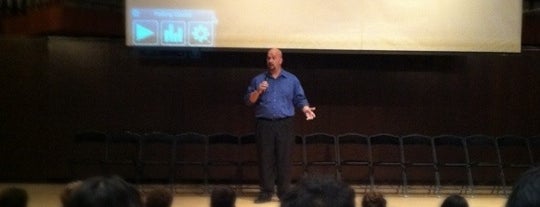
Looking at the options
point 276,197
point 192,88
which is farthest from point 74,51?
point 276,197

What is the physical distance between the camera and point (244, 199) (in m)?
7.81

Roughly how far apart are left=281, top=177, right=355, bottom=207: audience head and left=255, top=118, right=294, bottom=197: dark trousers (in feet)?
17.7

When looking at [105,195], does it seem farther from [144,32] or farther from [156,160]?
[156,160]

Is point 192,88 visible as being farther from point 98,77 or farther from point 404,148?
point 404,148

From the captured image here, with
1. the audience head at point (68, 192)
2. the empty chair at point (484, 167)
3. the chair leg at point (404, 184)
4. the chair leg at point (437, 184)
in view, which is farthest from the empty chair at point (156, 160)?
the audience head at point (68, 192)

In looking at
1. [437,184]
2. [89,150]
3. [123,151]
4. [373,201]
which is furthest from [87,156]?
[373,201]

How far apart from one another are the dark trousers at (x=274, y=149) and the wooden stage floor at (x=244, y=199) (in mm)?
237

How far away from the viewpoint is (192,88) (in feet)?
28.7

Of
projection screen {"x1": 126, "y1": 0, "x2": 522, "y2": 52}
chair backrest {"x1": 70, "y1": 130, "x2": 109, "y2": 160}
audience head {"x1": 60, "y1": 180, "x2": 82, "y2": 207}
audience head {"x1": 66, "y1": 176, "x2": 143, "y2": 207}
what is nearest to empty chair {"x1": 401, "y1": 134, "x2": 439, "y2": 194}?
projection screen {"x1": 126, "y1": 0, "x2": 522, "y2": 52}

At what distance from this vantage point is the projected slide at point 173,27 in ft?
26.5

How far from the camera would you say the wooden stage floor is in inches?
294

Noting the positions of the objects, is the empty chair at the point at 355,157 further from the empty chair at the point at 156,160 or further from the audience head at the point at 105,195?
the audience head at the point at 105,195

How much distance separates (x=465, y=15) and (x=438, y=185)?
1.84m

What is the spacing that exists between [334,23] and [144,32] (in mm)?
2000
